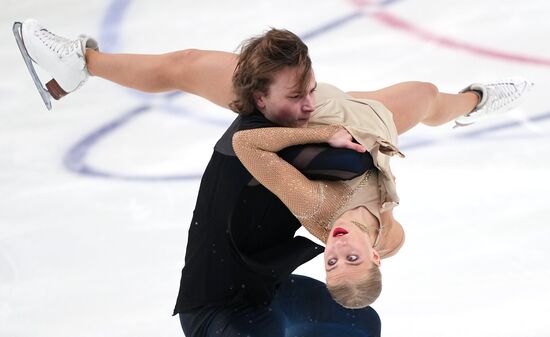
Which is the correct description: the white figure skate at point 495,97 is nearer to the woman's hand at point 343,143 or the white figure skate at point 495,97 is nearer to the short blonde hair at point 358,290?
the woman's hand at point 343,143

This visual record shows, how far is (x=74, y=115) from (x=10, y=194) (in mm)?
732

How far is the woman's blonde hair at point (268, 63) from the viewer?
110 inches

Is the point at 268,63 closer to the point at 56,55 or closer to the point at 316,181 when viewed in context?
the point at 316,181

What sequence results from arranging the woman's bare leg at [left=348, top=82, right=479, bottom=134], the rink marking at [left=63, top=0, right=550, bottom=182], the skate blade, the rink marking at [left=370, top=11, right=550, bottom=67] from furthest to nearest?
the rink marking at [left=370, top=11, right=550, bottom=67], the rink marking at [left=63, top=0, right=550, bottom=182], the skate blade, the woman's bare leg at [left=348, top=82, right=479, bottom=134]

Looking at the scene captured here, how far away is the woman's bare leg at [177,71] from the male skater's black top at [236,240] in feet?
2.28

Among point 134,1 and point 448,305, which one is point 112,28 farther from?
point 448,305

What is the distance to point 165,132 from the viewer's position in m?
5.00

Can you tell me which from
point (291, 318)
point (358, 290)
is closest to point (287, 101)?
point (358, 290)

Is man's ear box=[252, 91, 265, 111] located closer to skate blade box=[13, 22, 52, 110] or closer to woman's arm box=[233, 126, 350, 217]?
woman's arm box=[233, 126, 350, 217]

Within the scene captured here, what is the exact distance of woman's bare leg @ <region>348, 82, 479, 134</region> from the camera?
12.0 feet

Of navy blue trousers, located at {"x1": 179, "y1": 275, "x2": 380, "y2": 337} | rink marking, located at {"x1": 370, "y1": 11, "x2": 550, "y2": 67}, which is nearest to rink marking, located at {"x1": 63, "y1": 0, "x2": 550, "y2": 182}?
rink marking, located at {"x1": 370, "y1": 11, "x2": 550, "y2": 67}

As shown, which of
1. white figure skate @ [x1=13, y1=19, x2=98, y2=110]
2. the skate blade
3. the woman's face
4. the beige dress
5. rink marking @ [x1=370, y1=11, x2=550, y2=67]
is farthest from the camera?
rink marking @ [x1=370, y1=11, x2=550, y2=67]

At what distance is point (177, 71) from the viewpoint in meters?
3.83

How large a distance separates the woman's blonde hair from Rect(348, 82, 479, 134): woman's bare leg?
803 mm
